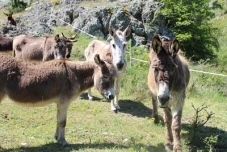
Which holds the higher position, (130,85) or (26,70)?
(26,70)

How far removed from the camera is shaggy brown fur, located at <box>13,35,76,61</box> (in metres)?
10.9

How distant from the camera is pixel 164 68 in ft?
17.3

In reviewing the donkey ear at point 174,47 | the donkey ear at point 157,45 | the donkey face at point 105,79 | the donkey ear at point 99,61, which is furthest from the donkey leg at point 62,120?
the donkey ear at point 174,47

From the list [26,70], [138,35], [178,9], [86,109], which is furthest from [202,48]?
[26,70]

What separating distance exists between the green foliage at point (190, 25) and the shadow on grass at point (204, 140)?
1314 centimetres

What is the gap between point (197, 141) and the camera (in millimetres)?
7066

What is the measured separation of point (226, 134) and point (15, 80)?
4.48 meters

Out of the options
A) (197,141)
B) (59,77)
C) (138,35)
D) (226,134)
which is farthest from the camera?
(138,35)

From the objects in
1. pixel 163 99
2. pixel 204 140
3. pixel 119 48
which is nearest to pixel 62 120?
pixel 163 99

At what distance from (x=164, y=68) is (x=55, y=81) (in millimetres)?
2081

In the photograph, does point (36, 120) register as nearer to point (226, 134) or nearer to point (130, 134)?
point (130, 134)

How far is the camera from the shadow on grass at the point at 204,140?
666cm

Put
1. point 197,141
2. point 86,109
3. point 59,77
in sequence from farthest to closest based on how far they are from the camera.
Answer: point 86,109, point 197,141, point 59,77

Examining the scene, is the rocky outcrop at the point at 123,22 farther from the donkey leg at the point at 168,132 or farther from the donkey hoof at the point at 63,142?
the donkey hoof at the point at 63,142
